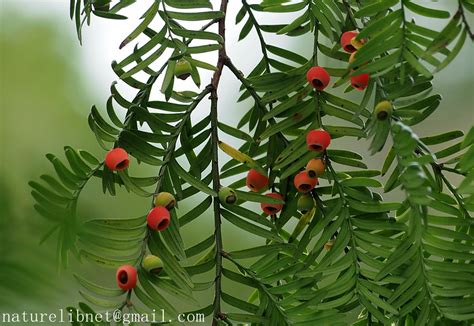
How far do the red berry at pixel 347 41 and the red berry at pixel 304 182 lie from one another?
81 mm

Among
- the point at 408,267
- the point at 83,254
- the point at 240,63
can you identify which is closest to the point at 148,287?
the point at 83,254

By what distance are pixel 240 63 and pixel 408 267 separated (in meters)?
1.50

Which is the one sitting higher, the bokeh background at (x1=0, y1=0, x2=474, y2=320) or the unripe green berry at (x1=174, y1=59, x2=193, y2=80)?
the unripe green berry at (x1=174, y1=59, x2=193, y2=80)

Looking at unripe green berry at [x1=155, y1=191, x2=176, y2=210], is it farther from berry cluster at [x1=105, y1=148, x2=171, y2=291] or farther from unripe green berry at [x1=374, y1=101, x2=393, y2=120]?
unripe green berry at [x1=374, y1=101, x2=393, y2=120]

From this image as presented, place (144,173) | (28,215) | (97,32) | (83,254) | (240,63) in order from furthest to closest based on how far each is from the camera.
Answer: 1. (240,63)
2. (97,32)
3. (144,173)
4. (83,254)
5. (28,215)

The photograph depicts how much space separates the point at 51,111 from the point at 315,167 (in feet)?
0.59

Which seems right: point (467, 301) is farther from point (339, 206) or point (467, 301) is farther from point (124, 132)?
point (124, 132)

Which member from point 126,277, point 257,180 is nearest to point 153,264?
point 126,277

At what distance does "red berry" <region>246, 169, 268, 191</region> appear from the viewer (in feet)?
1.46

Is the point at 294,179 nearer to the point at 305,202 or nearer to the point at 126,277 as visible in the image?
the point at 305,202

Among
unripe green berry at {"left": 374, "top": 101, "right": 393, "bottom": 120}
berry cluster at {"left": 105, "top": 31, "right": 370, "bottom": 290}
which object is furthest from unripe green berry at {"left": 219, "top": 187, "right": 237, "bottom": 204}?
unripe green berry at {"left": 374, "top": 101, "right": 393, "bottom": 120}

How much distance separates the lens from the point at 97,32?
125cm

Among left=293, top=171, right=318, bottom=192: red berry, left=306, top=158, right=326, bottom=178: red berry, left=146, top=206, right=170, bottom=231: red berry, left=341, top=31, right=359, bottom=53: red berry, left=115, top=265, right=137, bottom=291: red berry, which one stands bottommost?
left=115, top=265, right=137, bottom=291: red berry

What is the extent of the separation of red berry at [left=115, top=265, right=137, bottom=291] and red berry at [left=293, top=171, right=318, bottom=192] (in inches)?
4.6
